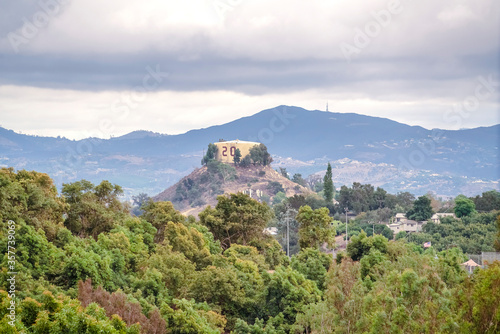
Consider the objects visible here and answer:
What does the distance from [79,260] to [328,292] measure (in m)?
9.07

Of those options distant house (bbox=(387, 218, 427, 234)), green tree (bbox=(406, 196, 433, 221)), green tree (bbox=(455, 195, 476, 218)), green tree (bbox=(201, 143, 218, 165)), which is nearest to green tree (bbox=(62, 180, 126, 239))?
green tree (bbox=(455, 195, 476, 218))

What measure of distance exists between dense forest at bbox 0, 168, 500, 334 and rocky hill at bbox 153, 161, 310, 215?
3663 inches

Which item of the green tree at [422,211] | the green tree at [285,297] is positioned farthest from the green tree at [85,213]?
the green tree at [422,211]

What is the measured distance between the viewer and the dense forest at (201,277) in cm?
1745

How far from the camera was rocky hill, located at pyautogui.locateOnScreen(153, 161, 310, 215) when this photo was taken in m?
138

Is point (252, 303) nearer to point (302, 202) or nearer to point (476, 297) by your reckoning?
point (476, 297)

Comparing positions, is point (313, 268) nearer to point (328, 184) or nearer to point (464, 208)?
point (464, 208)

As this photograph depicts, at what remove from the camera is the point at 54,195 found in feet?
116

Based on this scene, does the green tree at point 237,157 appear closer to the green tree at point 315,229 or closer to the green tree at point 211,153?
the green tree at point 211,153

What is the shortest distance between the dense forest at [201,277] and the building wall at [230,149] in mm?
100398

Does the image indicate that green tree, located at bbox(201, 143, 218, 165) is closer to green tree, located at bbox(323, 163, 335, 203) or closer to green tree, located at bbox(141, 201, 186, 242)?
green tree, located at bbox(323, 163, 335, 203)

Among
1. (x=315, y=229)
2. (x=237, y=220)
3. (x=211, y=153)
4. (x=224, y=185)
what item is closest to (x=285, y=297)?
(x=315, y=229)

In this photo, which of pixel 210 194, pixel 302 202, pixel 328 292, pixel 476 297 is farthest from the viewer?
pixel 210 194

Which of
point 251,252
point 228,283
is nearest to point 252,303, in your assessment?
point 228,283
